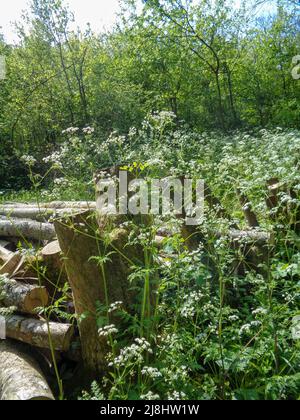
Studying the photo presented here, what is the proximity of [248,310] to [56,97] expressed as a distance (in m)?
13.0

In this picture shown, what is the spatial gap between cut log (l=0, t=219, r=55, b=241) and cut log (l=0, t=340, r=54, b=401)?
133cm

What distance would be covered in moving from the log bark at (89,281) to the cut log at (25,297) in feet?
1.32

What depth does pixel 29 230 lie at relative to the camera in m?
5.11

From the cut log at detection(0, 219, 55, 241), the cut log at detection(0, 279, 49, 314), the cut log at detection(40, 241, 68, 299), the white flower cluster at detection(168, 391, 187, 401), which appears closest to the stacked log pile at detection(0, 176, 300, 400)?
the cut log at detection(0, 279, 49, 314)

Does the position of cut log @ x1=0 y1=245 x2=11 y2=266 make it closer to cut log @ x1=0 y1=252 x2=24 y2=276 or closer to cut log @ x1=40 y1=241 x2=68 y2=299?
cut log @ x1=0 y1=252 x2=24 y2=276

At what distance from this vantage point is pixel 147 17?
52.9 ft

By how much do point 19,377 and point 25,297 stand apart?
0.75 meters

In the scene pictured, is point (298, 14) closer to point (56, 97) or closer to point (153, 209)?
point (56, 97)

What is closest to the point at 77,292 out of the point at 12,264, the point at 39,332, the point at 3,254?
the point at 39,332

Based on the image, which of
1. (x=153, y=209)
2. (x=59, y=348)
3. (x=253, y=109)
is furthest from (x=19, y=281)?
(x=253, y=109)

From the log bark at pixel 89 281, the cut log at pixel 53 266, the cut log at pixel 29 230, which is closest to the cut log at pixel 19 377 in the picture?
the log bark at pixel 89 281

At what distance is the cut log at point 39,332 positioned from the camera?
10.4 feet

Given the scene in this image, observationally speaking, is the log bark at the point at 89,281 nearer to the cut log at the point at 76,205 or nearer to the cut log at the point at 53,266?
the cut log at the point at 76,205

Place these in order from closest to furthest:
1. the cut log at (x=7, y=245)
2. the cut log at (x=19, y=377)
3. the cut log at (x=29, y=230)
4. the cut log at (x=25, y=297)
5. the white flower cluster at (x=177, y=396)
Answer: the white flower cluster at (x=177, y=396)
the cut log at (x=19, y=377)
the cut log at (x=25, y=297)
the cut log at (x=29, y=230)
the cut log at (x=7, y=245)
